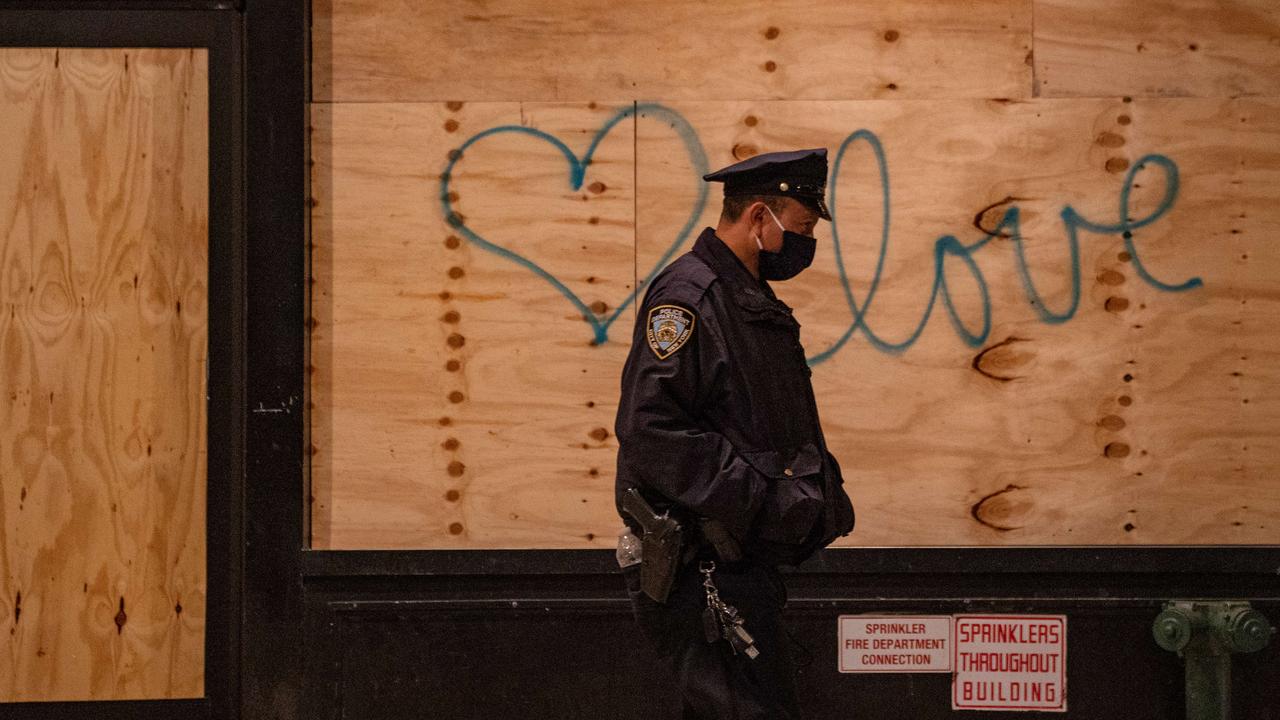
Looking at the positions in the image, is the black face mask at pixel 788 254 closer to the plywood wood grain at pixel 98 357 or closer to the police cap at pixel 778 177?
the police cap at pixel 778 177

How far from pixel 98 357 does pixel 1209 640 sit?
443cm

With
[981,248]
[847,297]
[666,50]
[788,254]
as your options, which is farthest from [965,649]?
[666,50]

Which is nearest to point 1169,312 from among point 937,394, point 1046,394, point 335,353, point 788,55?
point 1046,394

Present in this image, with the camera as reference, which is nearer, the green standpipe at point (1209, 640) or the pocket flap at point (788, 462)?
the pocket flap at point (788, 462)

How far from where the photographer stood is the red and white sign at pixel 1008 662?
5.39 metres

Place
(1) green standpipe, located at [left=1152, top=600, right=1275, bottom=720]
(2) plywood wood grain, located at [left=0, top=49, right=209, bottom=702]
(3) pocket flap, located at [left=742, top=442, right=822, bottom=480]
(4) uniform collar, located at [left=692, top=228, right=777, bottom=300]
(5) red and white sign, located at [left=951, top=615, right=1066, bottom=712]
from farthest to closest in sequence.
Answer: (2) plywood wood grain, located at [left=0, top=49, right=209, bottom=702], (5) red and white sign, located at [left=951, top=615, right=1066, bottom=712], (1) green standpipe, located at [left=1152, top=600, right=1275, bottom=720], (4) uniform collar, located at [left=692, top=228, right=777, bottom=300], (3) pocket flap, located at [left=742, top=442, right=822, bottom=480]

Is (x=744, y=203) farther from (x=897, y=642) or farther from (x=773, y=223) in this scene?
(x=897, y=642)

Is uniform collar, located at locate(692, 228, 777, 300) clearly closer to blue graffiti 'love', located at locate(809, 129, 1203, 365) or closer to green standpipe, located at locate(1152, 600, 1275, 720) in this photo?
blue graffiti 'love', located at locate(809, 129, 1203, 365)

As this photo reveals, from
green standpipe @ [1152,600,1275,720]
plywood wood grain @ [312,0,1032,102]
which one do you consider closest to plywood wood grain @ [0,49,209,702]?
plywood wood grain @ [312,0,1032,102]

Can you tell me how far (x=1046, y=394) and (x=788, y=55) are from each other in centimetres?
166

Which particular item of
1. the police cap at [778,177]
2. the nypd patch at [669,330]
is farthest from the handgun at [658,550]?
the police cap at [778,177]

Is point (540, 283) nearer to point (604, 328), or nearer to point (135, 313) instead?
point (604, 328)

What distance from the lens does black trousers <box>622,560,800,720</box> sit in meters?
3.65

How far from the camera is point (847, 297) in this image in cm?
546
